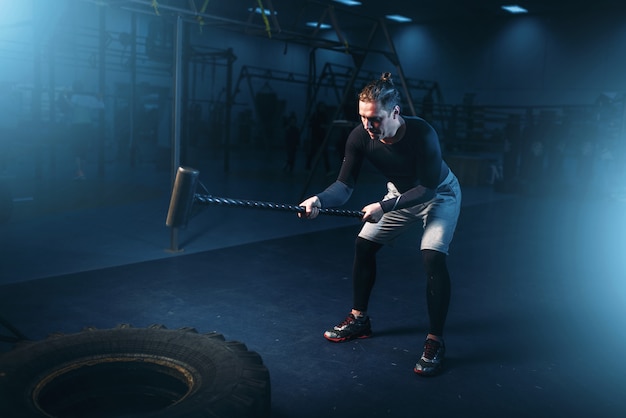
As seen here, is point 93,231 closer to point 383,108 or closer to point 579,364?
point 383,108

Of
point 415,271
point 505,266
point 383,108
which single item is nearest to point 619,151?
point 505,266

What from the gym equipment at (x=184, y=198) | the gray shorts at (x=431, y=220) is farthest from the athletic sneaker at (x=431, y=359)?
the gym equipment at (x=184, y=198)

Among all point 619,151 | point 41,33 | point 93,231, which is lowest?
point 93,231

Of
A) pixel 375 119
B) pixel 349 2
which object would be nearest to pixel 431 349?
pixel 375 119

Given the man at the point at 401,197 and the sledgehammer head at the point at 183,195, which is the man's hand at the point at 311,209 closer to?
the man at the point at 401,197

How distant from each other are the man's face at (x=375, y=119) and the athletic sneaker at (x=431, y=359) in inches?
42.0

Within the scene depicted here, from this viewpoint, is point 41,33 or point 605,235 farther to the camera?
point 41,33

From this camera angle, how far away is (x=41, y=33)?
8.34 m

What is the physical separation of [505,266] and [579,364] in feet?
7.05

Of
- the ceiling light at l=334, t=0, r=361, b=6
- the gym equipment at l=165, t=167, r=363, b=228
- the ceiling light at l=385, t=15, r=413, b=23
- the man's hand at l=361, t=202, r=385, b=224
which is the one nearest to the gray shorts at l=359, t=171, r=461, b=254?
the man's hand at l=361, t=202, r=385, b=224

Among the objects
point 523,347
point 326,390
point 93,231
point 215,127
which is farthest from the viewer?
point 215,127

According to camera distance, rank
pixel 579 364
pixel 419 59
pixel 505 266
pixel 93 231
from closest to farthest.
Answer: pixel 579 364 < pixel 505 266 < pixel 93 231 < pixel 419 59

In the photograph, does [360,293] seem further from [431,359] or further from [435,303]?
[431,359]

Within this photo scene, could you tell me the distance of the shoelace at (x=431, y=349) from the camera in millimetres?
2918
